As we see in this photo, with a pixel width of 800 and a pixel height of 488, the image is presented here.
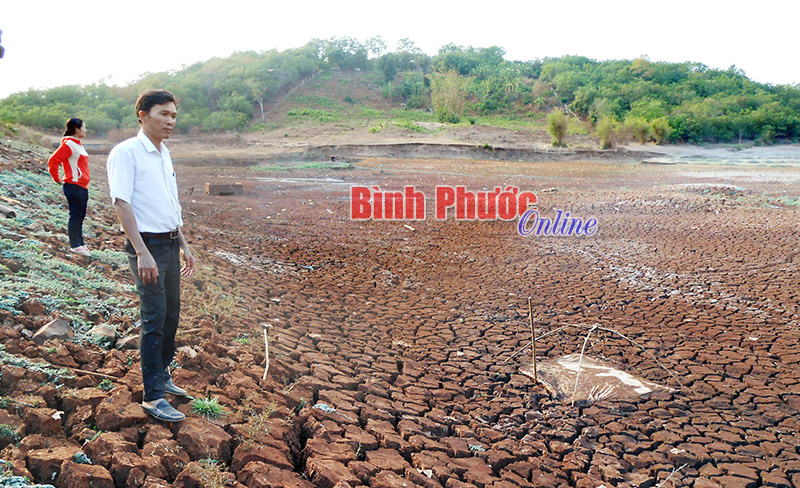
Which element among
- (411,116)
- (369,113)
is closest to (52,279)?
(411,116)

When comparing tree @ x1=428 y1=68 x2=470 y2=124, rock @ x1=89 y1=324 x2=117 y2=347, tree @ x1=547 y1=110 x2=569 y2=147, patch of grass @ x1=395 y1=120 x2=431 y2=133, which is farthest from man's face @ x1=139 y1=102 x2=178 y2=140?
tree @ x1=428 y1=68 x2=470 y2=124

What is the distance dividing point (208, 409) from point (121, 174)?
1.32 metres

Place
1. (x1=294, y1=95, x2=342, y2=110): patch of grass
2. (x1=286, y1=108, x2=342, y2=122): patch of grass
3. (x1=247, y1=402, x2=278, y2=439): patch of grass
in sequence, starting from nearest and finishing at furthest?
(x1=247, y1=402, x2=278, y2=439): patch of grass, (x1=286, y1=108, x2=342, y2=122): patch of grass, (x1=294, y1=95, x2=342, y2=110): patch of grass

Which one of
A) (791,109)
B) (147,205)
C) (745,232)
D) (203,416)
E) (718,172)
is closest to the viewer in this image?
(147,205)

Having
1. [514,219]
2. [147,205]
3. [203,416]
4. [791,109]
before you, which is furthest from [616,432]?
[791,109]

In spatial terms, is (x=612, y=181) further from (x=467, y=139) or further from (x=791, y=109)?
(x=791, y=109)

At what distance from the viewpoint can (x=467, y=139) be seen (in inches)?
1339

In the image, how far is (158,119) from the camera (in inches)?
94.1

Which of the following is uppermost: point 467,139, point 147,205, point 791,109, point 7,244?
point 791,109

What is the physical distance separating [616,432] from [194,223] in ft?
27.4

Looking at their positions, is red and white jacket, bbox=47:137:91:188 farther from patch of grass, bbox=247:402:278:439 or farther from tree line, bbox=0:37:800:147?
tree line, bbox=0:37:800:147

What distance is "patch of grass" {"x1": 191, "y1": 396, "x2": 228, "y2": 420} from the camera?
266 centimetres

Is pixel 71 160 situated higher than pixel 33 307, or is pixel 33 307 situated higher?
pixel 71 160

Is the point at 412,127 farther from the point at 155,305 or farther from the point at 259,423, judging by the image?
the point at 155,305
